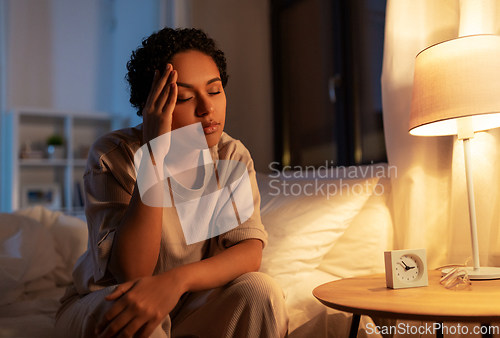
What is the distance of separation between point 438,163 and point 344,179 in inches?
12.1

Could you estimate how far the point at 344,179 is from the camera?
4.70 feet

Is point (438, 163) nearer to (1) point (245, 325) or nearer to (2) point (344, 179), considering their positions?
(2) point (344, 179)

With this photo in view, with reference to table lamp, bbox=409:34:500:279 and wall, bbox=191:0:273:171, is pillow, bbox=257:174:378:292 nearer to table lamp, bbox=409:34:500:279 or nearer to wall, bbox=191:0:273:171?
table lamp, bbox=409:34:500:279

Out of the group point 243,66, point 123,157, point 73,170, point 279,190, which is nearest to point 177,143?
point 123,157

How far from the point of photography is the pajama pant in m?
0.80

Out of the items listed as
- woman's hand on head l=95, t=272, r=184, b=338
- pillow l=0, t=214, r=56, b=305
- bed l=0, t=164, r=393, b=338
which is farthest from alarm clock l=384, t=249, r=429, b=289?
pillow l=0, t=214, r=56, b=305

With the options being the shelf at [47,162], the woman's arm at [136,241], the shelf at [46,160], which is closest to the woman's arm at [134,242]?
the woman's arm at [136,241]

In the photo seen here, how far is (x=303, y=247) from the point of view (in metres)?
1.28

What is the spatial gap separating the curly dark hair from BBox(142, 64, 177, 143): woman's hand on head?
0.06 metres

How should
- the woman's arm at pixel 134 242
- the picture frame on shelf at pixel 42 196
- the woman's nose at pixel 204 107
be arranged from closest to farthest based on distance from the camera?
the woman's arm at pixel 134 242, the woman's nose at pixel 204 107, the picture frame on shelf at pixel 42 196

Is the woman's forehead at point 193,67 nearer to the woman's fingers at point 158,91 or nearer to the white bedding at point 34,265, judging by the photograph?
the woman's fingers at point 158,91

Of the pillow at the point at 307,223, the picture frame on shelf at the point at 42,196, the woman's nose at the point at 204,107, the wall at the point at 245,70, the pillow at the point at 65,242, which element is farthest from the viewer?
the picture frame on shelf at the point at 42,196

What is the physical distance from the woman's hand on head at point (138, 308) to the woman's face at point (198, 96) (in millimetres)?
384

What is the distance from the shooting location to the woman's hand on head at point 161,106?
93cm
